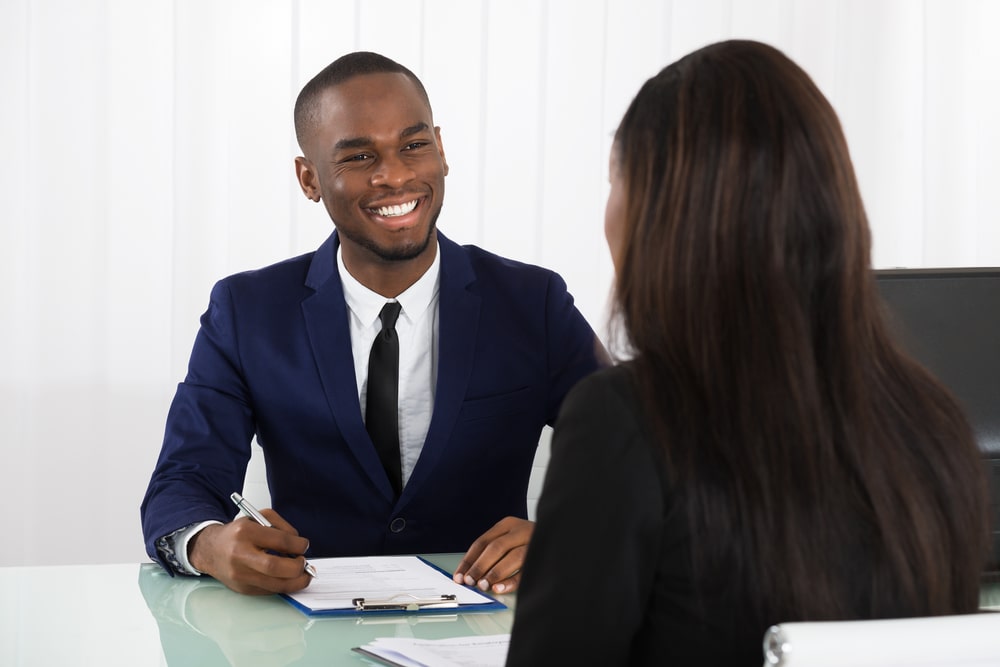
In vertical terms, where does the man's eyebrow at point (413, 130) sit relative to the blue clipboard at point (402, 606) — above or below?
above

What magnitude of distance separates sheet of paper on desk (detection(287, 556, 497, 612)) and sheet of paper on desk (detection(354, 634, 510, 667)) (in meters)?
0.13

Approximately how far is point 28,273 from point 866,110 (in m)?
2.70

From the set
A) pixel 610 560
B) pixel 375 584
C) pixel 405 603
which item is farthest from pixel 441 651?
pixel 610 560

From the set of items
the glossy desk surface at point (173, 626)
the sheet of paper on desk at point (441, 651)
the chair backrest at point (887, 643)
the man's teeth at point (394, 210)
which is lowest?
the glossy desk surface at point (173, 626)

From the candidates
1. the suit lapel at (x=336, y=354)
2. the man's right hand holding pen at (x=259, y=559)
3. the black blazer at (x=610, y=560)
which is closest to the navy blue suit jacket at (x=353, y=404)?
the suit lapel at (x=336, y=354)

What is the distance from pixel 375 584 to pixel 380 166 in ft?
2.93

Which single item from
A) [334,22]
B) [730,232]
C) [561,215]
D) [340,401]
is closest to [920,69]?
[561,215]

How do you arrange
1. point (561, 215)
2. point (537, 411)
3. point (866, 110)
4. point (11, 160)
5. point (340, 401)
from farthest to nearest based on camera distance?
point (866, 110) < point (561, 215) < point (11, 160) < point (537, 411) < point (340, 401)

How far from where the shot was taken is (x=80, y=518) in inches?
129

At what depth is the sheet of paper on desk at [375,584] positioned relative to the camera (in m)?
1.53

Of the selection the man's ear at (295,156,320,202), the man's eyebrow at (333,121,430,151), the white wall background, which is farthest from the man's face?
the white wall background

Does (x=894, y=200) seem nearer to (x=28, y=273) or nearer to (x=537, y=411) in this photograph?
(x=537, y=411)

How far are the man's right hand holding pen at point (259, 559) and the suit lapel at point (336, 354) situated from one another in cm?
45

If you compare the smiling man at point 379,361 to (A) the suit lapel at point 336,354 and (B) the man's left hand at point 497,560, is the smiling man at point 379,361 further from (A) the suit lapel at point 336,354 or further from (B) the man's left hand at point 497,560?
(B) the man's left hand at point 497,560
